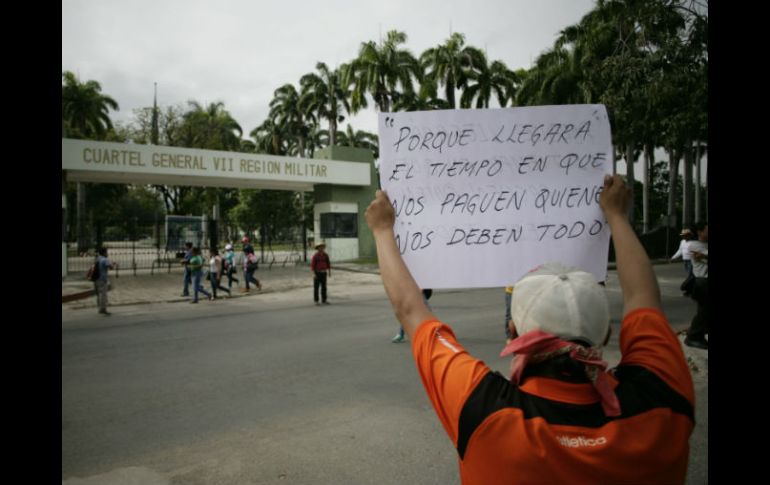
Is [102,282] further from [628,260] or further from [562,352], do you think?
[562,352]

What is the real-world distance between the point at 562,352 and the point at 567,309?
0.11m

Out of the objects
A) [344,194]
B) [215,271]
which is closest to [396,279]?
[215,271]

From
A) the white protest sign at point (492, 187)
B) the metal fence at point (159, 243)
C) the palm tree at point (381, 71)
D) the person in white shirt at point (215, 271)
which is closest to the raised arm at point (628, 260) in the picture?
the white protest sign at point (492, 187)

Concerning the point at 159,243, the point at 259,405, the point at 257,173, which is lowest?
the point at 259,405

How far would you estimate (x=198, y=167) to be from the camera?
2159cm

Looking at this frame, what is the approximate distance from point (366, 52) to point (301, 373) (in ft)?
86.6

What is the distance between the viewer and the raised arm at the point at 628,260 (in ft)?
4.94

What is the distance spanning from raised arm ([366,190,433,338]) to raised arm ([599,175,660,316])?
0.62m

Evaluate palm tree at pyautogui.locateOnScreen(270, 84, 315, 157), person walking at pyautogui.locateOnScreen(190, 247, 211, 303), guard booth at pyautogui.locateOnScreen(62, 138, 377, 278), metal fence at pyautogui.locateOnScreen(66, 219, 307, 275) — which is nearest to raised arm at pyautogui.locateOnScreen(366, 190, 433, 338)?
person walking at pyautogui.locateOnScreen(190, 247, 211, 303)

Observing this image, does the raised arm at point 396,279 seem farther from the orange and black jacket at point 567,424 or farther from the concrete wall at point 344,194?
the concrete wall at point 344,194

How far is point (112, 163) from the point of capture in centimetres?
1972

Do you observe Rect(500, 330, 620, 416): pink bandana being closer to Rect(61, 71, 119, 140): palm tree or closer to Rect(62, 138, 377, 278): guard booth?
Rect(62, 138, 377, 278): guard booth

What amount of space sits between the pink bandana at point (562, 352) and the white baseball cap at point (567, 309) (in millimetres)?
28
